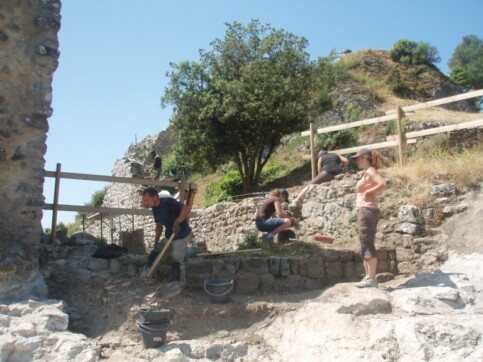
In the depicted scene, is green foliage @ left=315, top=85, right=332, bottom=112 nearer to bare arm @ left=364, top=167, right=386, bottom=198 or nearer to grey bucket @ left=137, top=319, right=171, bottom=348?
bare arm @ left=364, top=167, right=386, bottom=198

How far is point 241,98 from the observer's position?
1656cm

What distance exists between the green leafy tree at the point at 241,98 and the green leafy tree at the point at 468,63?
21.9 meters

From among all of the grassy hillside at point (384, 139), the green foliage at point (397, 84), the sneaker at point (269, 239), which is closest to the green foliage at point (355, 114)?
the grassy hillside at point (384, 139)

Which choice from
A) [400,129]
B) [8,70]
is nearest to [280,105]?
[400,129]

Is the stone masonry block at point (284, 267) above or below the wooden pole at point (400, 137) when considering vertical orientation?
below

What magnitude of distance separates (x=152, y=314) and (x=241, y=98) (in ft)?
39.5

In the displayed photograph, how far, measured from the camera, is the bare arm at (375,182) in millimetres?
6172

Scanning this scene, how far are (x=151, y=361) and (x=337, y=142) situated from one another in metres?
12.4

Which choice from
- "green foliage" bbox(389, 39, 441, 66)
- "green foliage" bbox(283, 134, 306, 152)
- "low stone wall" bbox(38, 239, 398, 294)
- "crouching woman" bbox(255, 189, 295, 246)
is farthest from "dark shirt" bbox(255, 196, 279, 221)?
"green foliage" bbox(389, 39, 441, 66)

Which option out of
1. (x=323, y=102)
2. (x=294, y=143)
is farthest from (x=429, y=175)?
(x=323, y=102)

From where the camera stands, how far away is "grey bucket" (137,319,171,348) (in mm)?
5227

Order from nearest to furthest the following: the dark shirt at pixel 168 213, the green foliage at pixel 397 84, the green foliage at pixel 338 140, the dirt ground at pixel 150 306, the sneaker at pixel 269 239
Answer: the dirt ground at pixel 150 306
the dark shirt at pixel 168 213
the sneaker at pixel 269 239
the green foliage at pixel 338 140
the green foliage at pixel 397 84

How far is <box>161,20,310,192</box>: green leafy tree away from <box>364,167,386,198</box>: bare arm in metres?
10.3

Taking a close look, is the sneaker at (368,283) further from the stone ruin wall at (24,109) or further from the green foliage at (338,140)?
the green foliage at (338,140)
